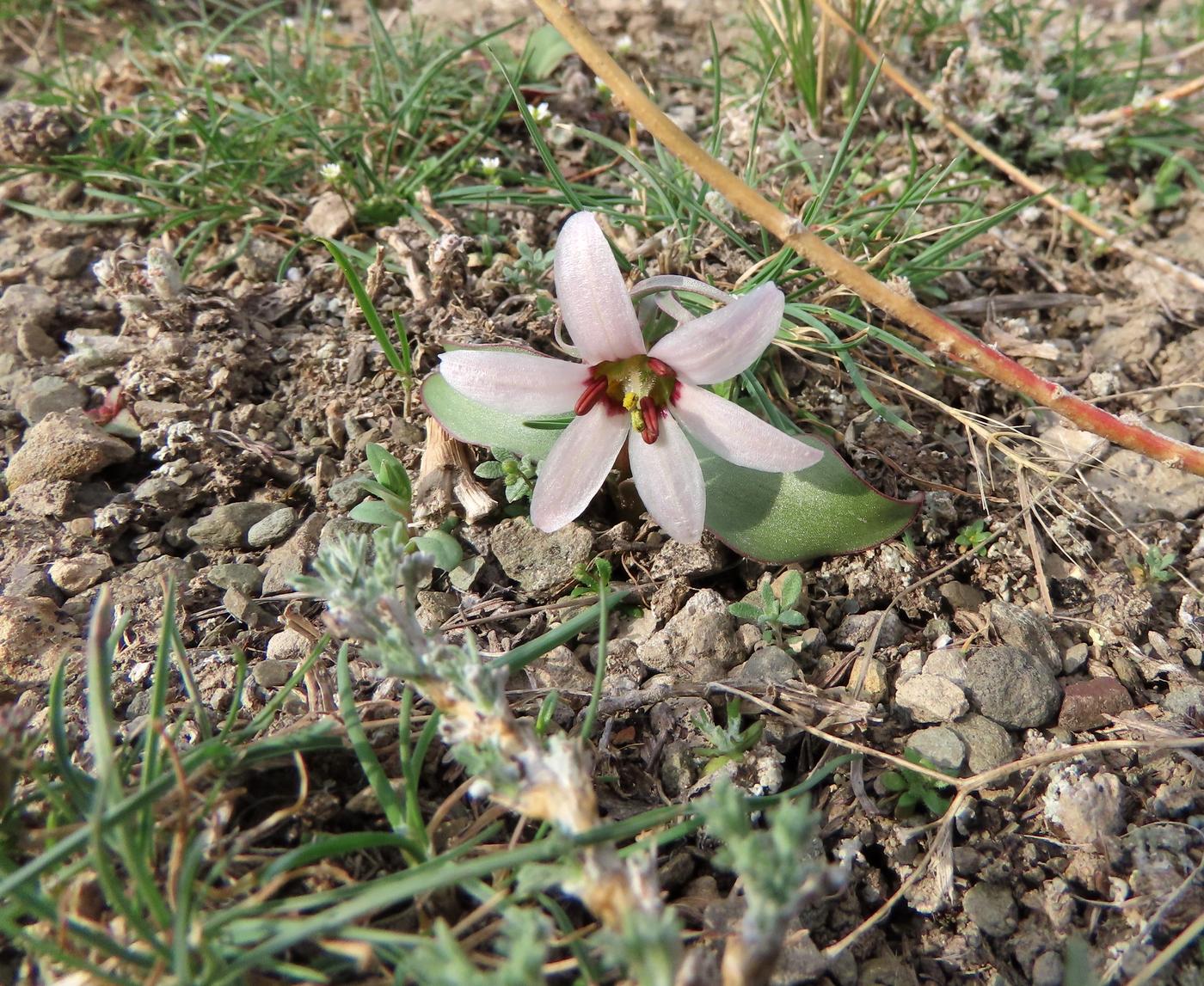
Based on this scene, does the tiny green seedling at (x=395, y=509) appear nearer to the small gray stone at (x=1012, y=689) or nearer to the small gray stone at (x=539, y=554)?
the small gray stone at (x=539, y=554)

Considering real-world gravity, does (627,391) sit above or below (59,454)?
above

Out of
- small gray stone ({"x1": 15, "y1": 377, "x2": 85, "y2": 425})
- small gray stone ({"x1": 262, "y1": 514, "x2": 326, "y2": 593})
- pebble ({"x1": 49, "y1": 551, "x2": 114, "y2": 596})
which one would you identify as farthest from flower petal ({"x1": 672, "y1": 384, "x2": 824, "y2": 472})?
small gray stone ({"x1": 15, "y1": 377, "x2": 85, "y2": 425})

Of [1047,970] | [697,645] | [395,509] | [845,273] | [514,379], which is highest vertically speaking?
[845,273]

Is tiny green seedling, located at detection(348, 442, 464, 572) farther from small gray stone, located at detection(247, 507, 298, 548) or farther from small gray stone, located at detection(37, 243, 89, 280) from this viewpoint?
small gray stone, located at detection(37, 243, 89, 280)

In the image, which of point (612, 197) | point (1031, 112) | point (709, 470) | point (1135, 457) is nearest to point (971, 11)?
point (1031, 112)

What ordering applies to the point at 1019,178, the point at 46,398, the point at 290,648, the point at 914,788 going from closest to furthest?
the point at 914,788, the point at 290,648, the point at 46,398, the point at 1019,178

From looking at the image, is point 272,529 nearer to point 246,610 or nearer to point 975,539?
point 246,610

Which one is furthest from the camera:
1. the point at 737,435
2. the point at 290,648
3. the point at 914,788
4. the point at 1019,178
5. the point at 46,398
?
the point at 1019,178

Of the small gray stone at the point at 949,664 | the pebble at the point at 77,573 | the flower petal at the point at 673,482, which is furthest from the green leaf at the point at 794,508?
the pebble at the point at 77,573

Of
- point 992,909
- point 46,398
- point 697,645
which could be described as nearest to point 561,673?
point 697,645
